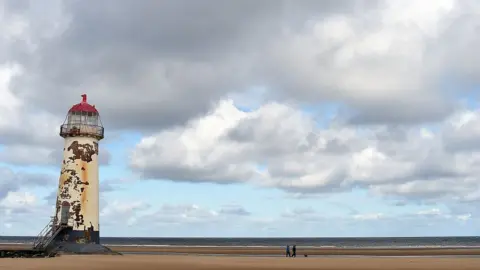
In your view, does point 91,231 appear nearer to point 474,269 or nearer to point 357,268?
point 357,268

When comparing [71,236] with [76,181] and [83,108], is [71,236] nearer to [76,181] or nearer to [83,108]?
[76,181]

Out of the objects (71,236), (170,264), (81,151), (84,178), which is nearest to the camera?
(170,264)

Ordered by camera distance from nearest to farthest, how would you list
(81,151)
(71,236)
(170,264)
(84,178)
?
(170,264), (71,236), (84,178), (81,151)

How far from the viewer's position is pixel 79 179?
3962 centimetres

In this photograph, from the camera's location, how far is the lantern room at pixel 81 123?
4003 cm

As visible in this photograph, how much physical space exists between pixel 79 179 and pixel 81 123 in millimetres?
4018

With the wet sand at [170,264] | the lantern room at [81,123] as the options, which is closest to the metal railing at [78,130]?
the lantern room at [81,123]

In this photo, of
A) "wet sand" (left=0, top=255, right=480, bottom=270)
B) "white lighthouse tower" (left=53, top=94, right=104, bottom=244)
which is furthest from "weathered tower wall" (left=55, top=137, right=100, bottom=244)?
"wet sand" (left=0, top=255, right=480, bottom=270)

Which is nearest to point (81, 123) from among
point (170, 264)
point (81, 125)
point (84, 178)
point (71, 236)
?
point (81, 125)

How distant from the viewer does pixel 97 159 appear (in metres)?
41.0

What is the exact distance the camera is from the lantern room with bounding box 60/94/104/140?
40031mm

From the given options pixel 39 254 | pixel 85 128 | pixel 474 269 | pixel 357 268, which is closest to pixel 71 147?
pixel 85 128

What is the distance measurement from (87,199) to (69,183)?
1687mm

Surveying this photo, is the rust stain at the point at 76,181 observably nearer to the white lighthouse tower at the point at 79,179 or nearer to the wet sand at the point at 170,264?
the white lighthouse tower at the point at 79,179
